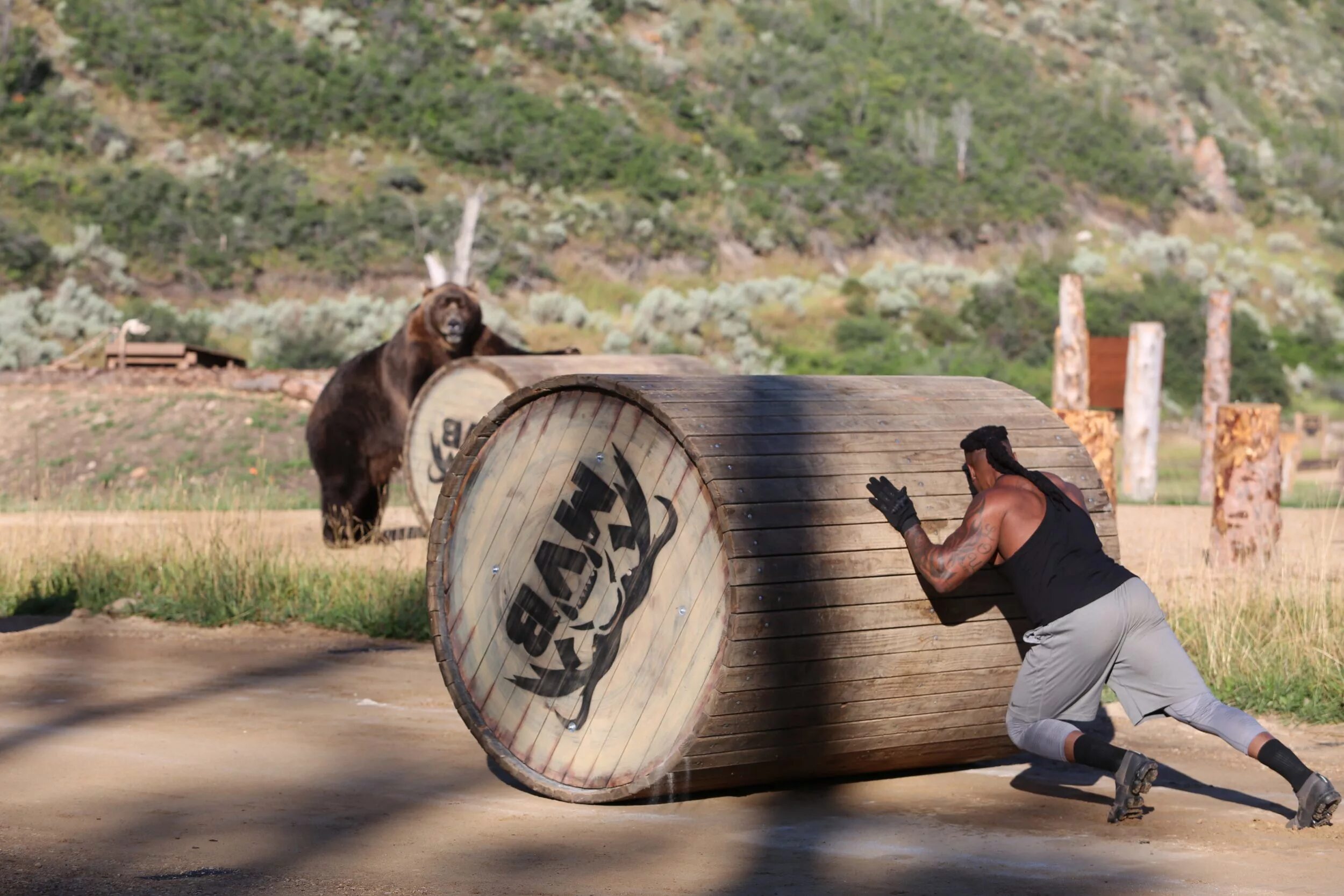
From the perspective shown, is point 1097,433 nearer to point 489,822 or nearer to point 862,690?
point 862,690

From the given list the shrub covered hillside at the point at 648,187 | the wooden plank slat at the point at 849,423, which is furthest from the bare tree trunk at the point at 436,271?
the shrub covered hillside at the point at 648,187

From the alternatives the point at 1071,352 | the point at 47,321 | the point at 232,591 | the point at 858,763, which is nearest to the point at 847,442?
the point at 858,763

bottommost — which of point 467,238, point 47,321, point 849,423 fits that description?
point 849,423

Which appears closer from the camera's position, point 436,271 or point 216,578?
point 216,578

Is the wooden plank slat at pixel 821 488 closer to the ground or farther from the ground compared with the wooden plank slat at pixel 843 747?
farther from the ground

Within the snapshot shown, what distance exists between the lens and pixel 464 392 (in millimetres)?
12656

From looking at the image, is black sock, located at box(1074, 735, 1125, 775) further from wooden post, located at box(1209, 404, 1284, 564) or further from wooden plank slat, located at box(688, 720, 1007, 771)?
wooden post, located at box(1209, 404, 1284, 564)

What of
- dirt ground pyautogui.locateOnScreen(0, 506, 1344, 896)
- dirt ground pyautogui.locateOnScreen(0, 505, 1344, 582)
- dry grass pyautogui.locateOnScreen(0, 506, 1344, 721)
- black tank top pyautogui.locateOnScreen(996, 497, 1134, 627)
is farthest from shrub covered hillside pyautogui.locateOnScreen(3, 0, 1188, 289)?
black tank top pyautogui.locateOnScreen(996, 497, 1134, 627)

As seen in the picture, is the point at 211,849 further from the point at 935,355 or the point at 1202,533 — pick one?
the point at 935,355

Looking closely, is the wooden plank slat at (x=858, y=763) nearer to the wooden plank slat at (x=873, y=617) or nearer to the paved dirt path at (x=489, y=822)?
the paved dirt path at (x=489, y=822)

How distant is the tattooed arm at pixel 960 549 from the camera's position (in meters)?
5.79

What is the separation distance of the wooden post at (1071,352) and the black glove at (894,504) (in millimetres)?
14595

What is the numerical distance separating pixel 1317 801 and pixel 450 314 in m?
9.07

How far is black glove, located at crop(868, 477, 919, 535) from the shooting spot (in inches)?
231
